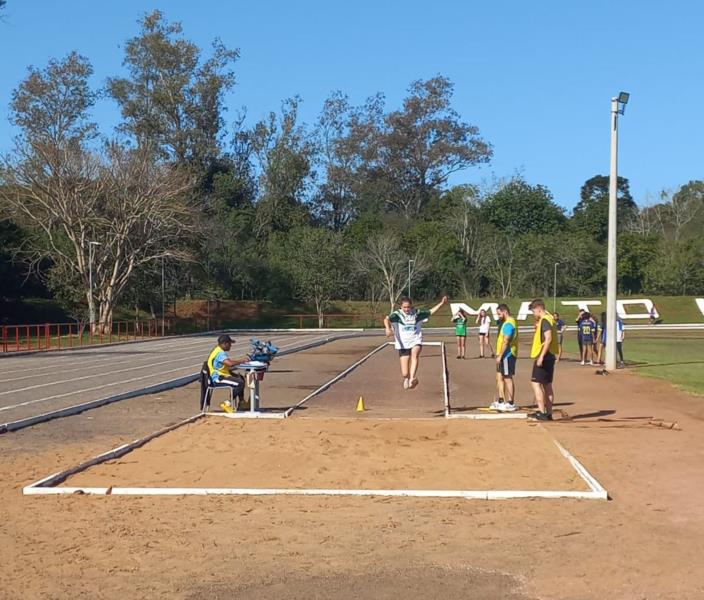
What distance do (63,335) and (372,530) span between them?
4472cm

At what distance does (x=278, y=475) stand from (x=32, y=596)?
4.07 metres

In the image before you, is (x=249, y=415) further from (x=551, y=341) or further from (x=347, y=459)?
(x=551, y=341)

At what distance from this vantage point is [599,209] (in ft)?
334

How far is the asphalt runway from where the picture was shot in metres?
17.5

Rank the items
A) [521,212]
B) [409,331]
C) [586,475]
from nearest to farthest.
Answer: [586,475] < [409,331] < [521,212]

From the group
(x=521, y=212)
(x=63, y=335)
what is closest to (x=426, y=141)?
(x=521, y=212)

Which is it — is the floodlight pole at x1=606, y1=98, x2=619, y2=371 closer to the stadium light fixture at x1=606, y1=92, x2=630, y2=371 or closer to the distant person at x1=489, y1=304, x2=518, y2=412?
the stadium light fixture at x1=606, y1=92, x2=630, y2=371

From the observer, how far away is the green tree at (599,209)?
100625 millimetres

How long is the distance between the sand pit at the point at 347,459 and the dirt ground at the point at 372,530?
0.19ft

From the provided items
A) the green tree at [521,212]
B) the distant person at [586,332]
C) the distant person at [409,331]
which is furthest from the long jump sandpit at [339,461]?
the green tree at [521,212]

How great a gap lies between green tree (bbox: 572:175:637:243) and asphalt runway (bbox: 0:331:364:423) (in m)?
61.7

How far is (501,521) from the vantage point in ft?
24.8

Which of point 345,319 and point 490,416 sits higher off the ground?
point 345,319

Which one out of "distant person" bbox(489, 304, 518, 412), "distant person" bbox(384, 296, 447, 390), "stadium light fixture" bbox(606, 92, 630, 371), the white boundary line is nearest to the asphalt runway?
"distant person" bbox(384, 296, 447, 390)
